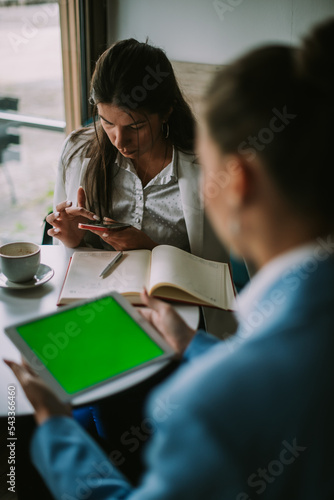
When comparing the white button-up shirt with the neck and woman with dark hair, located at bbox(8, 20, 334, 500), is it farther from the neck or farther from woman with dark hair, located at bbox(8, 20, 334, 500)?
woman with dark hair, located at bbox(8, 20, 334, 500)

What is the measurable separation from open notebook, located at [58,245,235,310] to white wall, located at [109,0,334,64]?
3.79 feet

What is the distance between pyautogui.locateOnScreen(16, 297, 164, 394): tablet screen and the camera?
3.09 feet

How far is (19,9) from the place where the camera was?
9.59ft

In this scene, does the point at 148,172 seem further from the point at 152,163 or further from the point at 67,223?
the point at 67,223

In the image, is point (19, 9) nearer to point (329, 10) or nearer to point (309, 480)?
A: point (329, 10)

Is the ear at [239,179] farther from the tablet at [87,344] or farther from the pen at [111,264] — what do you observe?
the pen at [111,264]

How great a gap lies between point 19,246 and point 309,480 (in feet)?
3.09

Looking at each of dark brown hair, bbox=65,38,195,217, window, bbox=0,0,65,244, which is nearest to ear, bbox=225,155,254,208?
dark brown hair, bbox=65,38,195,217

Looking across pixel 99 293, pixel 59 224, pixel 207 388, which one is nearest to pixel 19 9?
pixel 59 224

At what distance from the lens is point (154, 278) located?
1.20 metres

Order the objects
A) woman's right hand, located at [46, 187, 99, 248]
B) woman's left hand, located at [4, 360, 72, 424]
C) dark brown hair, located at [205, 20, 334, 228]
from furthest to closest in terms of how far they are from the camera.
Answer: woman's right hand, located at [46, 187, 99, 248], woman's left hand, located at [4, 360, 72, 424], dark brown hair, located at [205, 20, 334, 228]

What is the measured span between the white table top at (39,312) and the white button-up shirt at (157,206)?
0.34 meters

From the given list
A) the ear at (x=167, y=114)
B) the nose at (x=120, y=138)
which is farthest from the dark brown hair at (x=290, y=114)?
the ear at (x=167, y=114)

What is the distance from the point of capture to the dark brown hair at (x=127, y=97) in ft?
4.91
